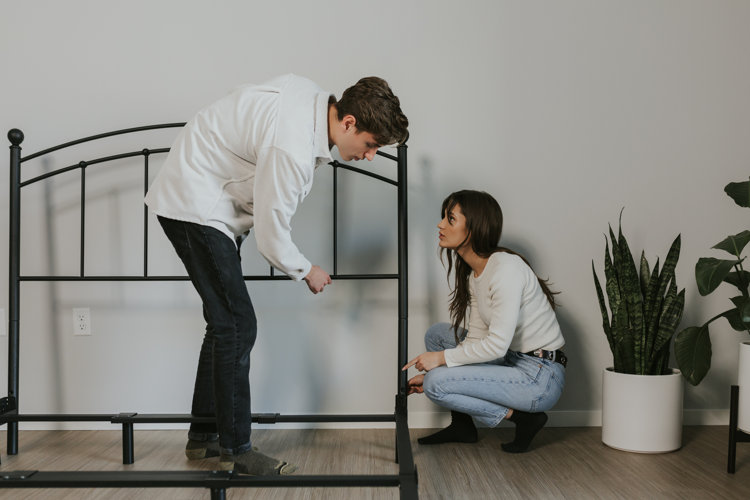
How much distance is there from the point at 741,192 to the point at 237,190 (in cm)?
141

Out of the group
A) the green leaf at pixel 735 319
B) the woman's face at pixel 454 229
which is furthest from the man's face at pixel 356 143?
the green leaf at pixel 735 319

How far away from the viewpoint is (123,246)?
2.12 metres

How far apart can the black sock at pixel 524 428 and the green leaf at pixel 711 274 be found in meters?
0.58

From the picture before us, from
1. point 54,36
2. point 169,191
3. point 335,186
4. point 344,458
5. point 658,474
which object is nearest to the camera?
point 169,191

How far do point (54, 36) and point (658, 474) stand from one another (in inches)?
90.7

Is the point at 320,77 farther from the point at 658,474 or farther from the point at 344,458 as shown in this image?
the point at 658,474

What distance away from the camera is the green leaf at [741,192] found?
1762mm

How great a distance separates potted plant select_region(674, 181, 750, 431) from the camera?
1.68 m

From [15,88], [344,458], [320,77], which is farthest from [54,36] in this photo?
[344,458]

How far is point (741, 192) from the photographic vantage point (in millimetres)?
1783

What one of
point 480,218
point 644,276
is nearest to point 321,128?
point 480,218

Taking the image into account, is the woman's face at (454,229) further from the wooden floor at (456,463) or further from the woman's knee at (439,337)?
the wooden floor at (456,463)

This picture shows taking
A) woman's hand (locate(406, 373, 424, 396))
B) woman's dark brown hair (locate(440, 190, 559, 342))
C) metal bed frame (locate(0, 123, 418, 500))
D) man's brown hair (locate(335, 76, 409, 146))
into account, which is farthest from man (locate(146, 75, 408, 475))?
woman's hand (locate(406, 373, 424, 396))

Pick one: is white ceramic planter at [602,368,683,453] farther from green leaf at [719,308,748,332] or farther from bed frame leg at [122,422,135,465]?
bed frame leg at [122,422,135,465]
